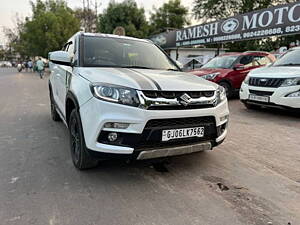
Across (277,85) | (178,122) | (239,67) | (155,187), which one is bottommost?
(155,187)

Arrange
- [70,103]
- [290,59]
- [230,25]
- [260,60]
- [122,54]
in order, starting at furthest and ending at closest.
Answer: [230,25] < [260,60] < [290,59] < [122,54] < [70,103]

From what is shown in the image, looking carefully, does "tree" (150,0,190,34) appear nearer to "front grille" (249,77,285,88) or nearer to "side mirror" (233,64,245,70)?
"side mirror" (233,64,245,70)

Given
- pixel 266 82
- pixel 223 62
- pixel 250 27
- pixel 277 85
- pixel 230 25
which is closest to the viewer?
pixel 277 85

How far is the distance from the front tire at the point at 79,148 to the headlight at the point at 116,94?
487 mm

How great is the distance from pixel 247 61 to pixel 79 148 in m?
7.63

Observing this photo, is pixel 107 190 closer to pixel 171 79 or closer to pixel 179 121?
pixel 179 121

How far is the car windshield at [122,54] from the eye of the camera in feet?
11.3

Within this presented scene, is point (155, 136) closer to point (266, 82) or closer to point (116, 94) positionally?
point (116, 94)

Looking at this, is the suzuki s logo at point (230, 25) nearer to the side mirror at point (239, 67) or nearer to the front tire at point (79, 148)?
the side mirror at point (239, 67)

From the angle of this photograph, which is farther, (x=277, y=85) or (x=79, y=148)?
(x=277, y=85)

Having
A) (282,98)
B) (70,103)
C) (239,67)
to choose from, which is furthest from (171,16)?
(70,103)

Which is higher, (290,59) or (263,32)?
(263,32)

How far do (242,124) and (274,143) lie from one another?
4.12ft

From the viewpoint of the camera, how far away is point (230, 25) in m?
14.8
